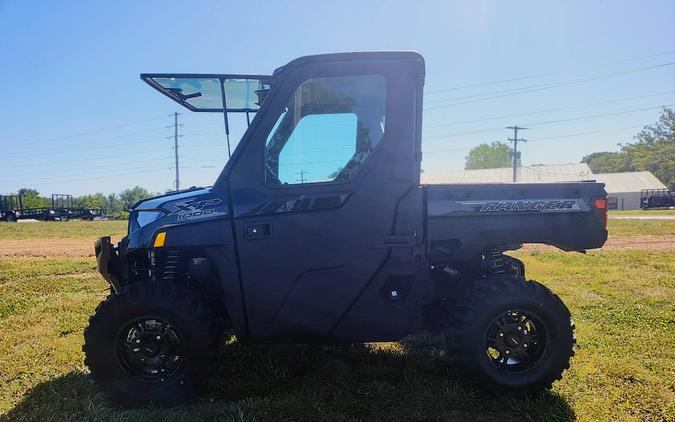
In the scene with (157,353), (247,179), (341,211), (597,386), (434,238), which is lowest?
(597,386)

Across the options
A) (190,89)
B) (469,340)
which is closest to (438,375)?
(469,340)

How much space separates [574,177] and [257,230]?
63362 mm

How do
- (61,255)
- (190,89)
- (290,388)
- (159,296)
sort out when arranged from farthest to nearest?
1. (61,255)
2. (190,89)
3. (290,388)
4. (159,296)

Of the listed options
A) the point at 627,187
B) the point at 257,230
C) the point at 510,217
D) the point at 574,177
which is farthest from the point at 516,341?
the point at 627,187

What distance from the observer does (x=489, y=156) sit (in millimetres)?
88312

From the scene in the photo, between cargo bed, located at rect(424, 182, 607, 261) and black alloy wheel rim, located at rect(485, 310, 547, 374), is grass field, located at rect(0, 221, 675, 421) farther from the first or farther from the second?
cargo bed, located at rect(424, 182, 607, 261)

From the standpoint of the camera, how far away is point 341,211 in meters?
3.20

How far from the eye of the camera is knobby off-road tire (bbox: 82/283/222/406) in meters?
3.16

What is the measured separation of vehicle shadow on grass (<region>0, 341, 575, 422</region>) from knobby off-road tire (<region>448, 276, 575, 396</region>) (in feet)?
0.46

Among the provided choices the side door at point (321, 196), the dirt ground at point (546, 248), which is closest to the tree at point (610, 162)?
the dirt ground at point (546, 248)

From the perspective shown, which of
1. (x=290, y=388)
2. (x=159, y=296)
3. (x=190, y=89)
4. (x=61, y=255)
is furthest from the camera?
(x=61, y=255)

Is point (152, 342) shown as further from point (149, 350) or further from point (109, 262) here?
point (109, 262)

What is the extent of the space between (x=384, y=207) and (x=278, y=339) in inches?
50.0

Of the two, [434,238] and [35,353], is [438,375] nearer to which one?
[434,238]
